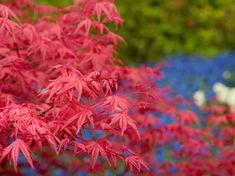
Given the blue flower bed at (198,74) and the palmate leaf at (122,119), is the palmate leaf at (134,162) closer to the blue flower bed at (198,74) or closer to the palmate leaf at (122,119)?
the palmate leaf at (122,119)

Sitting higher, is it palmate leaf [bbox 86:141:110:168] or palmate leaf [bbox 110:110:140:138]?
palmate leaf [bbox 110:110:140:138]

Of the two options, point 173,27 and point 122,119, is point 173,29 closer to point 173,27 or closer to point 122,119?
point 173,27

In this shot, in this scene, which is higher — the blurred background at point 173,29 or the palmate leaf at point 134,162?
the palmate leaf at point 134,162

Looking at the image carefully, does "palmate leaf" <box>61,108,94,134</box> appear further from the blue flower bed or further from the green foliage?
the green foliage

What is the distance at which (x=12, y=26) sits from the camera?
2.66 meters

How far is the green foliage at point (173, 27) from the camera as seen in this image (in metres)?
9.50

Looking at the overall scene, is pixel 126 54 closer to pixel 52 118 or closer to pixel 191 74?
pixel 191 74

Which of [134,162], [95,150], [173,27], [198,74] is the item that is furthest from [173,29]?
[95,150]

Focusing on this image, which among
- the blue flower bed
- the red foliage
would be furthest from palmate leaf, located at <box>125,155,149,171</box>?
the blue flower bed

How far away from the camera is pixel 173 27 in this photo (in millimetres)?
9656

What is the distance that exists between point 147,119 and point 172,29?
245 inches

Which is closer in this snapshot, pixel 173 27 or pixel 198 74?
pixel 198 74

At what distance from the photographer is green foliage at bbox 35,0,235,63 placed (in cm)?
950

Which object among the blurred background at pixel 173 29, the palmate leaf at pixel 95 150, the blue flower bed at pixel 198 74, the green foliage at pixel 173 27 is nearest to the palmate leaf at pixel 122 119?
the palmate leaf at pixel 95 150
